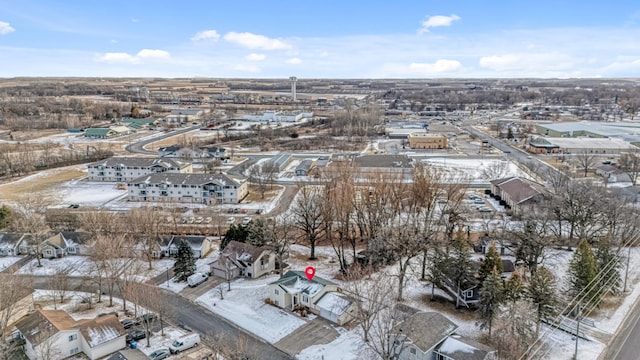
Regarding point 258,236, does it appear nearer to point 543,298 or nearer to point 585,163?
point 543,298

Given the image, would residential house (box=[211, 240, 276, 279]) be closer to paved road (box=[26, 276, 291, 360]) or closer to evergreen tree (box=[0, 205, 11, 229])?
paved road (box=[26, 276, 291, 360])

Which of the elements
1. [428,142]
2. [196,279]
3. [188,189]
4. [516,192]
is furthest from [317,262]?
[428,142]

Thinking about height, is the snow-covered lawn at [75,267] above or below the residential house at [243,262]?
below

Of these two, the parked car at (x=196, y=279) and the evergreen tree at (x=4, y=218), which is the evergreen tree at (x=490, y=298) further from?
the evergreen tree at (x=4, y=218)

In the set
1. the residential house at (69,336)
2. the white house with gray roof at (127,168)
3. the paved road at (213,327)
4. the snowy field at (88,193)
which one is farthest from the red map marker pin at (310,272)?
the white house with gray roof at (127,168)

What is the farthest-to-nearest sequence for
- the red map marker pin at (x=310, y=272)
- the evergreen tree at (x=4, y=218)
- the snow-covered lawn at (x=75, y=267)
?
the evergreen tree at (x=4, y=218) → the snow-covered lawn at (x=75, y=267) → the red map marker pin at (x=310, y=272)

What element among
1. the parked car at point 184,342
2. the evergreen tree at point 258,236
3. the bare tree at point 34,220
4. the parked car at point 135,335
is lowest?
the parked car at point 135,335

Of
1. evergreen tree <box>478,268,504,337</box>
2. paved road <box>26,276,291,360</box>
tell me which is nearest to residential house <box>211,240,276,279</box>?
paved road <box>26,276,291,360</box>
